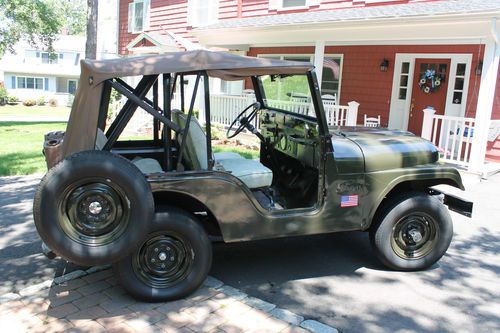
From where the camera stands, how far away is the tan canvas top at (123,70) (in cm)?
355

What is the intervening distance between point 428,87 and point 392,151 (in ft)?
27.8

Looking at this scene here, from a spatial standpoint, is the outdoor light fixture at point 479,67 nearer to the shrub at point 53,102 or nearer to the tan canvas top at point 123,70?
the tan canvas top at point 123,70

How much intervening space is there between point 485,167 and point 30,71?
49.7 meters

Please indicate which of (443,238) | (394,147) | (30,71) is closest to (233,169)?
(394,147)

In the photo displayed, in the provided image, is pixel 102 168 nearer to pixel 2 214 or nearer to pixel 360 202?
pixel 360 202

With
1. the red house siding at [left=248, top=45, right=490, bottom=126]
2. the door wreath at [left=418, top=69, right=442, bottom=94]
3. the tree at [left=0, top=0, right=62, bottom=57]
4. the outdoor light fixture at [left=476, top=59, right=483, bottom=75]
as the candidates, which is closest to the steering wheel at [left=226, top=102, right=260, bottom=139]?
the outdoor light fixture at [left=476, top=59, right=483, bottom=75]

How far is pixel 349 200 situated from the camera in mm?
4211

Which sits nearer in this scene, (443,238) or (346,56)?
(443,238)

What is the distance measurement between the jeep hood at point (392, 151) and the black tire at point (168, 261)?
5.48 feet

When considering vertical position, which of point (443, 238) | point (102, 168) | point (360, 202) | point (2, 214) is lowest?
point (2, 214)

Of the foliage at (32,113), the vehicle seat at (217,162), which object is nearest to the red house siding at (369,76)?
the vehicle seat at (217,162)

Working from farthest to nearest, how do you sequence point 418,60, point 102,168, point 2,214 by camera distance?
point 418,60 < point 2,214 < point 102,168

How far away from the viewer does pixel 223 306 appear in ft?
12.4

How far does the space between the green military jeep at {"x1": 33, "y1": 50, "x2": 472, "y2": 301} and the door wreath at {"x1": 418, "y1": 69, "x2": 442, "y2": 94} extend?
764 cm
